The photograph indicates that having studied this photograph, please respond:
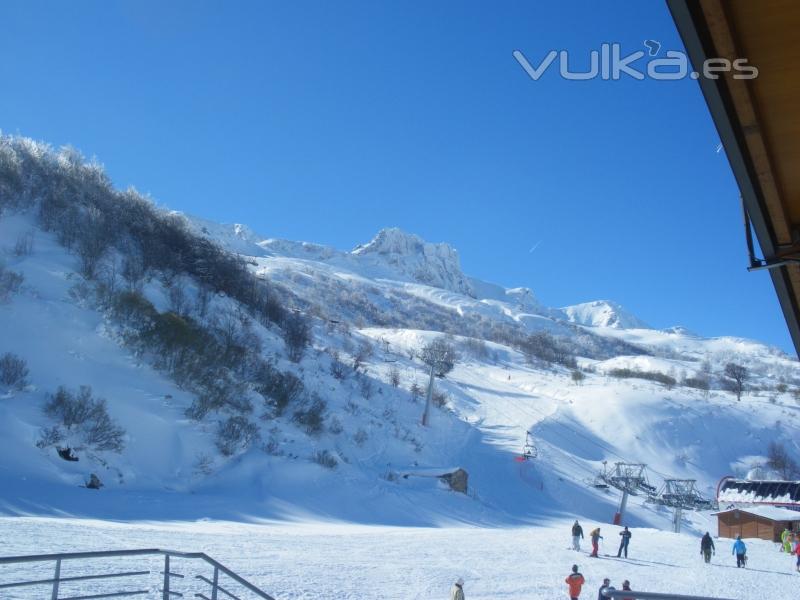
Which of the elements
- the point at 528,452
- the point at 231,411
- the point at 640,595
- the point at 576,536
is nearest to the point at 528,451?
the point at 528,452

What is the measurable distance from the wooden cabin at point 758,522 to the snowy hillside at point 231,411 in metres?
4.48

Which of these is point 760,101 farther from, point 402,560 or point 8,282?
point 8,282

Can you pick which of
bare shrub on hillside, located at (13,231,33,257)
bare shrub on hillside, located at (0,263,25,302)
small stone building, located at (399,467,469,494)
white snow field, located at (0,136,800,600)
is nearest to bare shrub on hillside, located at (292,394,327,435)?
white snow field, located at (0,136,800,600)

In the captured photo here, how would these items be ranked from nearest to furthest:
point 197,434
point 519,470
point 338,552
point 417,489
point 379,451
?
point 338,552 < point 197,434 < point 417,489 < point 379,451 < point 519,470

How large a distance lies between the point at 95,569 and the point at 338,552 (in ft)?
21.4

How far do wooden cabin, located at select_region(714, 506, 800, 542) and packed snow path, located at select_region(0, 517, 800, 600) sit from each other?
8999 mm

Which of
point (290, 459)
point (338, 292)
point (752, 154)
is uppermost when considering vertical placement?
point (338, 292)

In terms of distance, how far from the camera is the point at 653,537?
24797 mm

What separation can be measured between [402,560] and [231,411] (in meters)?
14.8

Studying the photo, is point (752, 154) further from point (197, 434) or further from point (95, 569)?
point (197, 434)

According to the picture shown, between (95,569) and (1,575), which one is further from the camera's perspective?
(95,569)

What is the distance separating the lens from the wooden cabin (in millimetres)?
29234

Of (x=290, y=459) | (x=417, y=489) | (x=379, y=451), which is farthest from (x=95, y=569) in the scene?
(x=379, y=451)

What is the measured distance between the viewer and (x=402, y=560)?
49.5 ft
